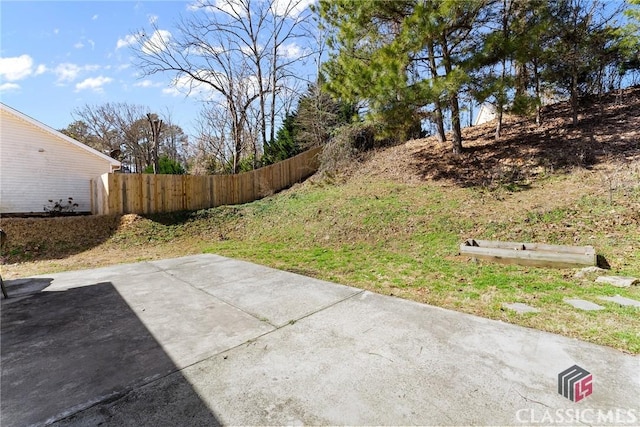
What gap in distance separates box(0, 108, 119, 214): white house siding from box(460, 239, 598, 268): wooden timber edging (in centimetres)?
1351

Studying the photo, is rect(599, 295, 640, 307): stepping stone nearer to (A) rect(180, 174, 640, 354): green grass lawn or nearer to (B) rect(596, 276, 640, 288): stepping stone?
(A) rect(180, 174, 640, 354): green grass lawn

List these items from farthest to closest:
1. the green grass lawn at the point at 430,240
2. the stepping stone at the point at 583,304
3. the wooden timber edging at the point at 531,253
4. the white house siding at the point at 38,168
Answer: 1. the white house siding at the point at 38,168
2. the wooden timber edging at the point at 531,253
3. the green grass lawn at the point at 430,240
4. the stepping stone at the point at 583,304

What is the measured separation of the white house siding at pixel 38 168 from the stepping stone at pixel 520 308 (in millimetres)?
13992

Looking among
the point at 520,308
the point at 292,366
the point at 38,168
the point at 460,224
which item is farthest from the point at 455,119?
the point at 38,168

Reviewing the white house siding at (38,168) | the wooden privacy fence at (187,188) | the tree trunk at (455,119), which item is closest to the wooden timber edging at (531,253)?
the tree trunk at (455,119)

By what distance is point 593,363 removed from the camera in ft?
6.73

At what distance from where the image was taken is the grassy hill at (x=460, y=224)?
141 inches

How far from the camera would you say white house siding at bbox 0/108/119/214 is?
10.1 m

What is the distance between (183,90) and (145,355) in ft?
55.4

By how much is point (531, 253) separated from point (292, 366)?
420 cm

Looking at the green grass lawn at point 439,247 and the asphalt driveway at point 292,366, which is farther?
the green grass lawn at point 439,247

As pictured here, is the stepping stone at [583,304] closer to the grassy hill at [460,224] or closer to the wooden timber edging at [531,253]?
the grassy hill at [460,224]

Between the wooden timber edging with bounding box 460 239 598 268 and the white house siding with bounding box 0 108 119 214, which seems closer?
the wooden timber edging with bounding box 460 239 598 268

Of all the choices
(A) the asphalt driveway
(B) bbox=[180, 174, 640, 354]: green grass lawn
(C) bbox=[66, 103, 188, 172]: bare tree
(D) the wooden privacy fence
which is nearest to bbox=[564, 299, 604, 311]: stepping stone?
(B) bbox=[180, 174, 640, 354]: green grass lawn
